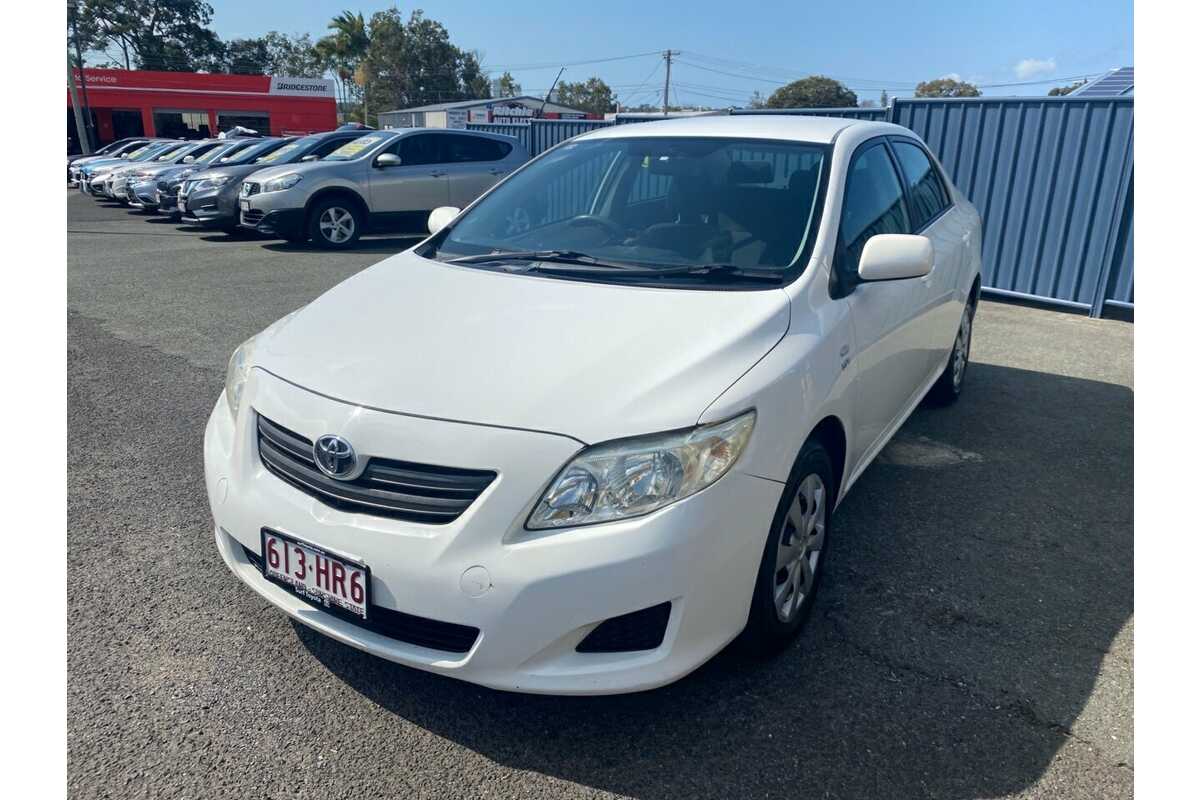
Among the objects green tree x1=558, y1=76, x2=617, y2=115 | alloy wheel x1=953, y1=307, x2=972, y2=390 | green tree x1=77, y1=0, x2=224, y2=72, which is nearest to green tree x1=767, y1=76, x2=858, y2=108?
green tree x1=558, y1=76, x2=617, y2=115

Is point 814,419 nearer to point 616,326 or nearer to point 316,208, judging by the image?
point 616,326

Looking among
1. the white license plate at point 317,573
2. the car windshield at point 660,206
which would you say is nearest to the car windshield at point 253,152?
the car windshield at point 660,206

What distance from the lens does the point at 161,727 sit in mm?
2346

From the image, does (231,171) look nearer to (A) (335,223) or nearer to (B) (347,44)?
(A) (335,223)

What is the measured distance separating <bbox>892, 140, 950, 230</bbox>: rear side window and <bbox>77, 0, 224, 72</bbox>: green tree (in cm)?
7567

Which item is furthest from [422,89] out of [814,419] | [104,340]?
[814,419]

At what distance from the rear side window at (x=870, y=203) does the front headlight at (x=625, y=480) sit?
1.28 metres

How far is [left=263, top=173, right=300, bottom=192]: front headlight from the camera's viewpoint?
468 inches

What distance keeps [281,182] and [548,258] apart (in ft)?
33.2

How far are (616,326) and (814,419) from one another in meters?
0.66

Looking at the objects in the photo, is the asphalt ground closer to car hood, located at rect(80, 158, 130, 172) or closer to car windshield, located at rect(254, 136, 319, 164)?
car windshield, located at rect(254, 136, 319, 164)

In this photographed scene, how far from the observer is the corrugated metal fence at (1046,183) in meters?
7.91

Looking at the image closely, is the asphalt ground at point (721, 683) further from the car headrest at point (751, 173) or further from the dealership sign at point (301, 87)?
the dealership sign at point (301, 87)

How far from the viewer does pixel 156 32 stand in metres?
68.1
